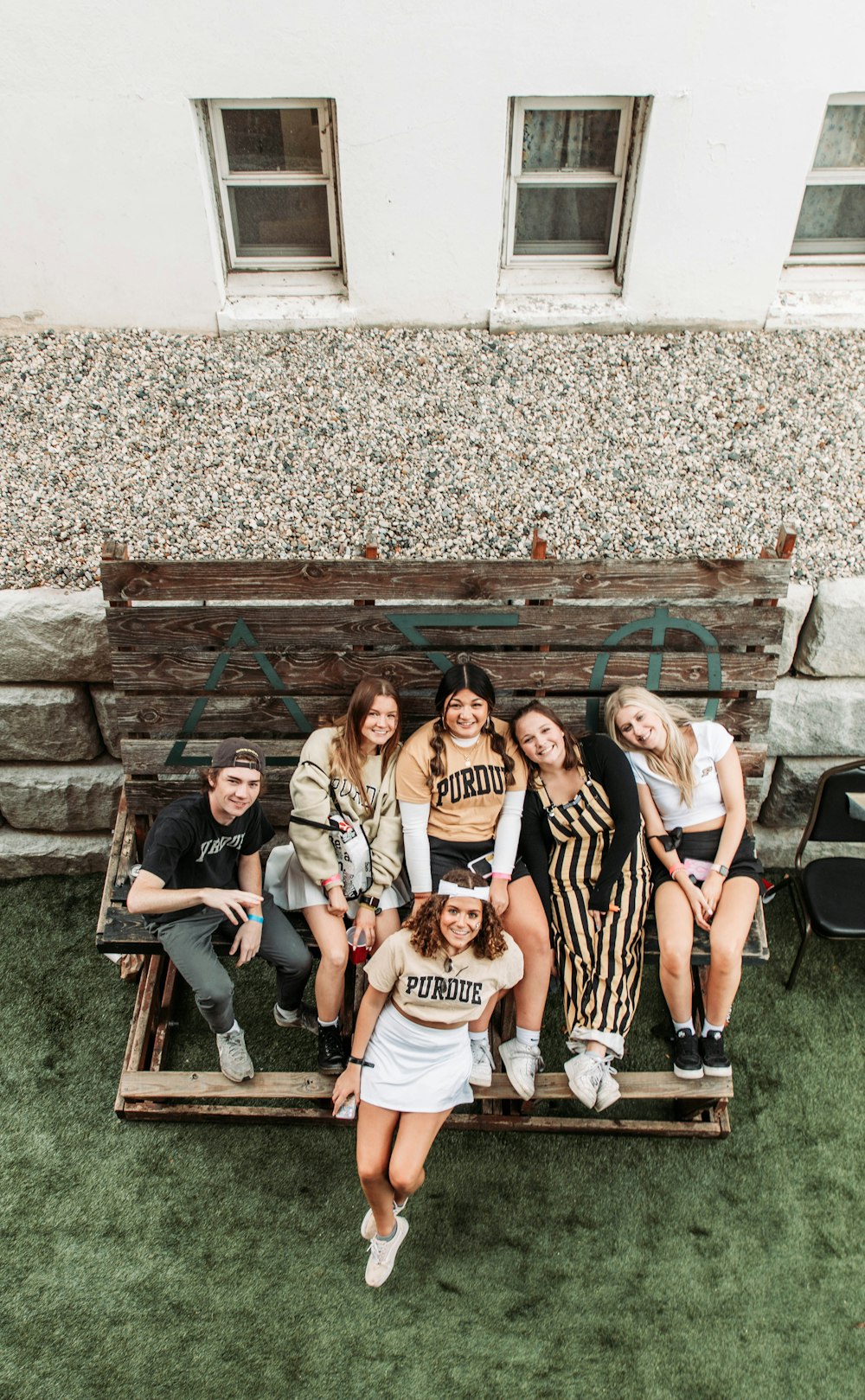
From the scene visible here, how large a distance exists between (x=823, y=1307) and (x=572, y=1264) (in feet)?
2.74

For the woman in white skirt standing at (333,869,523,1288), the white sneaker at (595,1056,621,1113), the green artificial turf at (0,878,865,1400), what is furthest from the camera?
the white sneaker at (595,1056,621,1113)

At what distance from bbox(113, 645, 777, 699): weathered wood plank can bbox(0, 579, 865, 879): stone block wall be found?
0.90 ft

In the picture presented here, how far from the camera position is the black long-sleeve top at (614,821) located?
3.75m

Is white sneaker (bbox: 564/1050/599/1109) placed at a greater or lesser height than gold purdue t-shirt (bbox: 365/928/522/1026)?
lesser

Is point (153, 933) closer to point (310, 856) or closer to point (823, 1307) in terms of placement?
point (310, 856)

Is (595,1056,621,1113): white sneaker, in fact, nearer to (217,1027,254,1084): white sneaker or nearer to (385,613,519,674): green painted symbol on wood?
(217,1027,254,1084): white sneaker

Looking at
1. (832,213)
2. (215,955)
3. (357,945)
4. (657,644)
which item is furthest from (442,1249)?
(832,213)

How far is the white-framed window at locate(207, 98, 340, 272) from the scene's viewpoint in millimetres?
4922

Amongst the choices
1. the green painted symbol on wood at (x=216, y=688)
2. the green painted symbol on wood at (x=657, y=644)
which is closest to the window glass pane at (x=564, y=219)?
the green painted symbol on wood at (x=657, y=644)

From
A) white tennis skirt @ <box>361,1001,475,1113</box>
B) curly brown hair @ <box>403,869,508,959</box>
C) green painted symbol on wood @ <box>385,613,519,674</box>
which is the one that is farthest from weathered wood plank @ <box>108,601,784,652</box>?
white tennis skirt @ <box>361,1001,475,1113</box>

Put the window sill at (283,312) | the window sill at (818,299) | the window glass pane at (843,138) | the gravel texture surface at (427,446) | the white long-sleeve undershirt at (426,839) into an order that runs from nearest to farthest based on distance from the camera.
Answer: the white long-sleeve undershirt at (426,839), the gravel texture surface at (427,446), the window glass pane at (843,138), the window sill at (283,312), the window sill at (818,299)

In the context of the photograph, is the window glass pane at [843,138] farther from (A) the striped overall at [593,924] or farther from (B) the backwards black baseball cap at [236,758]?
(B) the backwards black baseball cap at [236,758]

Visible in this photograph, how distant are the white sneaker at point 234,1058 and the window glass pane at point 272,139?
4.17 meters

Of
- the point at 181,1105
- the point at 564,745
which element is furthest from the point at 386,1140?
the point at 564,745
